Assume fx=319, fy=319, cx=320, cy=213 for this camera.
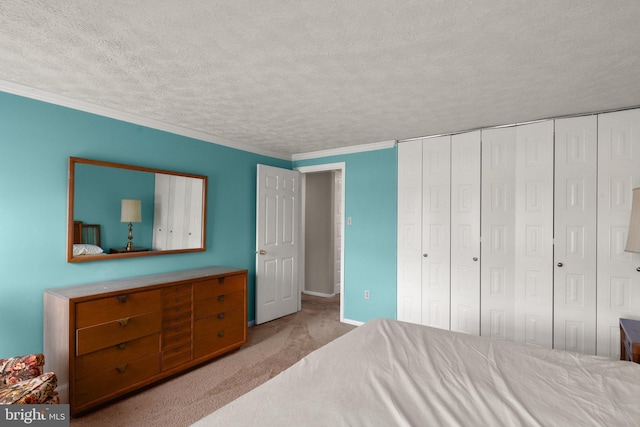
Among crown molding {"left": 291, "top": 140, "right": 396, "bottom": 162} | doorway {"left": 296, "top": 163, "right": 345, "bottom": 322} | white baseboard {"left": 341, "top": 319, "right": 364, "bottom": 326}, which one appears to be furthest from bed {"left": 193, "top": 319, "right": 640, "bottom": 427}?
doorway {"left": 296, "top": 163, "right": 345, "bottom": 322}

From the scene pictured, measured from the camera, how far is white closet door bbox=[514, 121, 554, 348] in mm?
3045

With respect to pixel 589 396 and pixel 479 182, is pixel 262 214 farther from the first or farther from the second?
pixel 589 396

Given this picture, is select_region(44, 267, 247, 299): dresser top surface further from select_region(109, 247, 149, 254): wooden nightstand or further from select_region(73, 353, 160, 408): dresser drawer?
select_region(73, 353, 160, 408): dresser drawer

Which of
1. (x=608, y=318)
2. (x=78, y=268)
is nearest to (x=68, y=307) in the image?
(x=78, y=268)

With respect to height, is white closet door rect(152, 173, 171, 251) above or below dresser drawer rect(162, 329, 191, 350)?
above

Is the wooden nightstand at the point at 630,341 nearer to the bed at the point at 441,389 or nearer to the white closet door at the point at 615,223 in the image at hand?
the white closet door at the point at 615,223

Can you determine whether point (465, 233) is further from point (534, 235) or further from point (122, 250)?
point (122, 250)

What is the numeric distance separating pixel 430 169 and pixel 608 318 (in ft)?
6.87

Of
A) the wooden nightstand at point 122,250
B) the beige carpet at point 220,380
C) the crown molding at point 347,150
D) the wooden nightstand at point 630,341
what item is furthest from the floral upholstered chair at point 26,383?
the crown molding at point 347,150

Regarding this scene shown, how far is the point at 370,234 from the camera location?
412 centimetres

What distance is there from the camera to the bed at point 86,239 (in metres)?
2.62

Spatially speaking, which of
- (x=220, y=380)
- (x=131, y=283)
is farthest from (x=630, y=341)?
(x=131, y=283)

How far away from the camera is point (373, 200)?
4.10 metres

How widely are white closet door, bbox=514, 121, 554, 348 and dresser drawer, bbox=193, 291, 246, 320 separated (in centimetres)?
282
